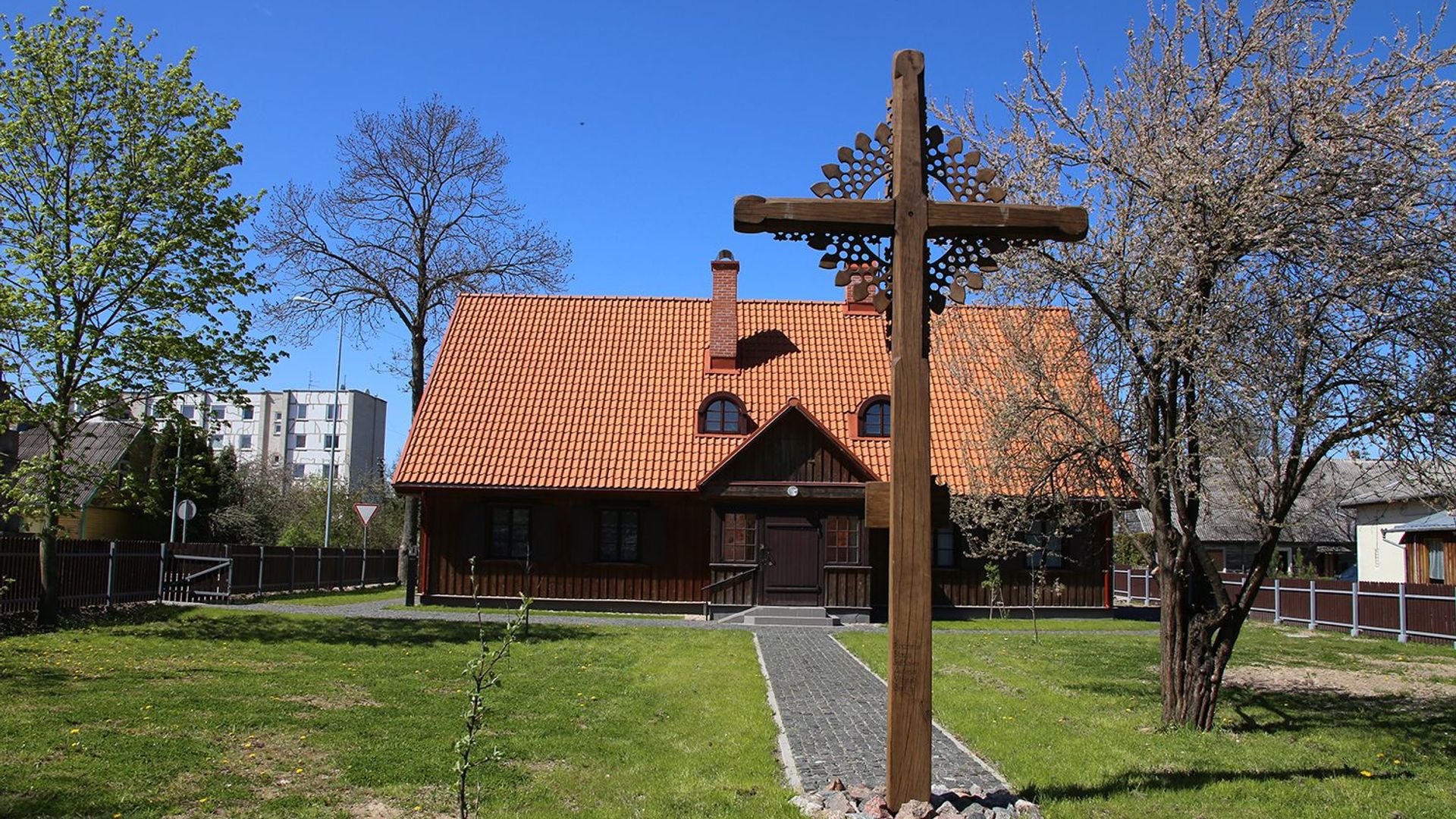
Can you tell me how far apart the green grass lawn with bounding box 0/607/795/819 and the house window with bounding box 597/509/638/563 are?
9.57m

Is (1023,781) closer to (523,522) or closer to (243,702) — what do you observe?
(243,702)

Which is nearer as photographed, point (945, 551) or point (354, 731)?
point (354, 731)

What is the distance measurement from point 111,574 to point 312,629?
19.2 feet

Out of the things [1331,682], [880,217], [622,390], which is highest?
[622,390]

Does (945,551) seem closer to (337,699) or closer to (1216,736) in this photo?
(1216,736)

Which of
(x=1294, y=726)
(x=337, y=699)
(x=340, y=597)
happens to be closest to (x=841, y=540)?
(x=340, y=597)

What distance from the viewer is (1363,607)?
24156mm

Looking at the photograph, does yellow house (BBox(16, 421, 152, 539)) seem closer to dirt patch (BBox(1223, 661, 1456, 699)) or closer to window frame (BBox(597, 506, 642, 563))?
window frame (BBox(597, 506, 642, 563))

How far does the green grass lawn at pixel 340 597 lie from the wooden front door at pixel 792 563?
9827 millimetres

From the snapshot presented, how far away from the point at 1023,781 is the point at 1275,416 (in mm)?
4055

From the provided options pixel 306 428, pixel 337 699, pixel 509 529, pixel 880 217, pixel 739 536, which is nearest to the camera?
pixel 880 217

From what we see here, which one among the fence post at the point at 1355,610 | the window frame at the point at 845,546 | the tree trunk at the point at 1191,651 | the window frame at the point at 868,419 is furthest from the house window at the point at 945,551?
the tree trunk at the point at 1191,651

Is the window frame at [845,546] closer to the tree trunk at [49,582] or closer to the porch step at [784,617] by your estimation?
Result: the porch step at [784,617]

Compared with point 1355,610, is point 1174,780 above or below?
below
